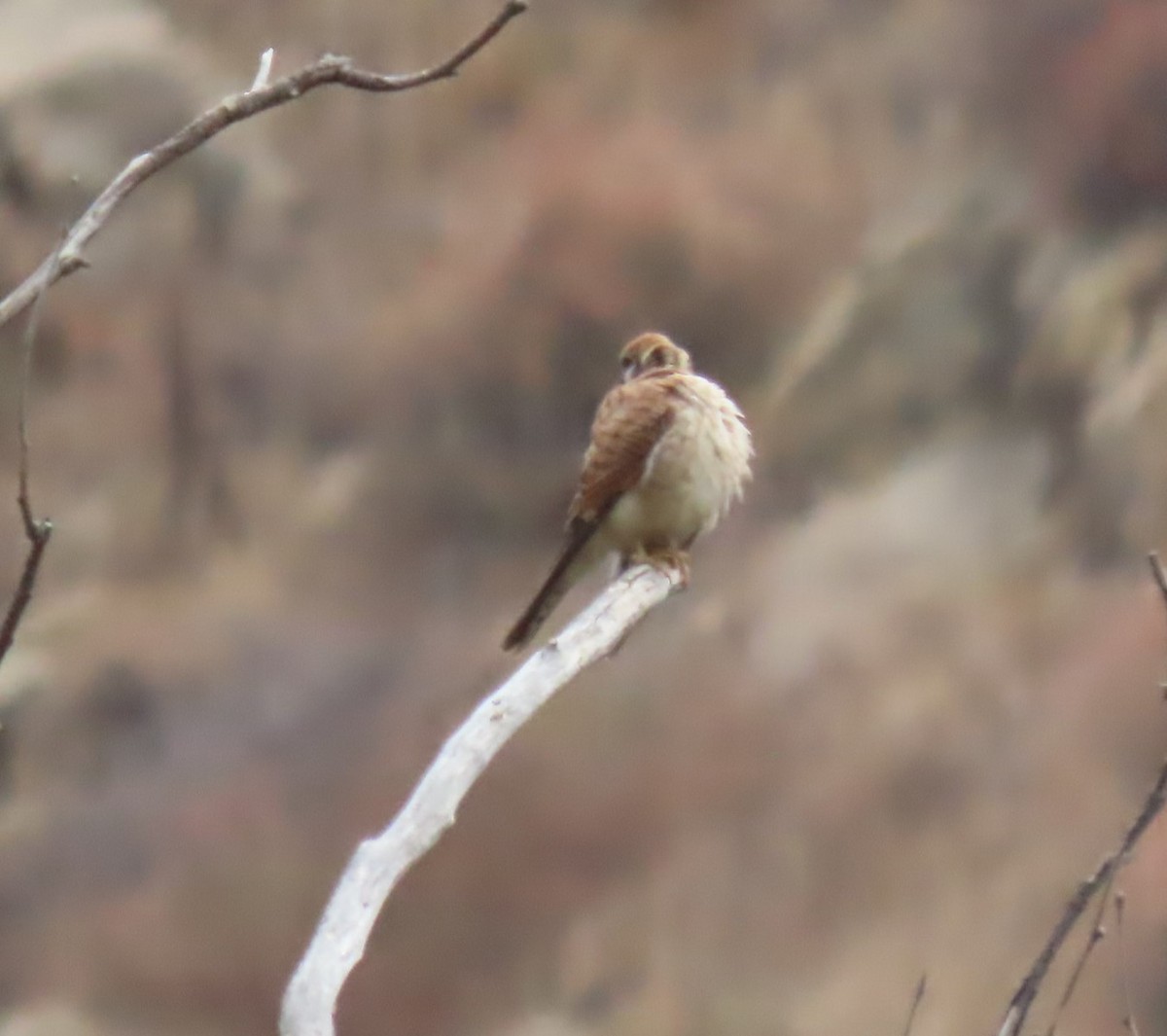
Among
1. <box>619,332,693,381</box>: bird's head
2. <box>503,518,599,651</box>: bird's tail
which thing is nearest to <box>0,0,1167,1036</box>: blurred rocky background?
<box>619,332,693,381</box>: bird's head

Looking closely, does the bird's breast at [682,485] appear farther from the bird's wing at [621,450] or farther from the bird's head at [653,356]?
the bird's head at [653,356]

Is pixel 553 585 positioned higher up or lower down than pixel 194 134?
higher up

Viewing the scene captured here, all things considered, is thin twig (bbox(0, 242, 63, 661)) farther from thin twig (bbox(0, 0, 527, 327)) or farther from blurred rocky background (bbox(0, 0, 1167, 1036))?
blurred rocky background (bbox(0, 0, 1167, 1036))

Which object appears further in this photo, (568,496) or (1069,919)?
(568,496)

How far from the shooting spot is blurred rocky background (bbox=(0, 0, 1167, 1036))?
14.7 feet

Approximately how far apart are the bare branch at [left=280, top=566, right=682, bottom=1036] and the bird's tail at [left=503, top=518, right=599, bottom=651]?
71 centimetres

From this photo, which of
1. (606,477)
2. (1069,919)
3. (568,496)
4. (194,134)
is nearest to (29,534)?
(194,134)

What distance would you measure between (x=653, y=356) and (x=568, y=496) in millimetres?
1150

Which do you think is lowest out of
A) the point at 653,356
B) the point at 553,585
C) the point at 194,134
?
the point at 194,134

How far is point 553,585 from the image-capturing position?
3.32 m

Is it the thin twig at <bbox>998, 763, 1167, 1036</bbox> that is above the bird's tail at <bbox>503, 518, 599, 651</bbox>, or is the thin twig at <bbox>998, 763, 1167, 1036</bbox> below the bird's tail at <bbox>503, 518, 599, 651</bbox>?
below

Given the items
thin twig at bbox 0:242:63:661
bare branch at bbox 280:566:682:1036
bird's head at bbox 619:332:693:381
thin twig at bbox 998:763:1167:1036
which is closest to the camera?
thin twig at bbox 0:242:63:661

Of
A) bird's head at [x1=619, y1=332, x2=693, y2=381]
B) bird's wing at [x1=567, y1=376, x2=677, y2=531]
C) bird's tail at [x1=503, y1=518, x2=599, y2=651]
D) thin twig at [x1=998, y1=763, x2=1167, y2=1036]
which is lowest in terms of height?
thin twig at [x1=998, y1=763, x2=1167, y2=1036]

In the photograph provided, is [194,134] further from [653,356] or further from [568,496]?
[568,496]
